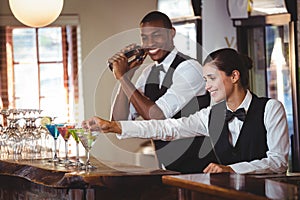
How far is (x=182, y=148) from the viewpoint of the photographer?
14.0 ft

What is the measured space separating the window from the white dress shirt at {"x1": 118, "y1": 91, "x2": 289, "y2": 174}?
12.9 ft

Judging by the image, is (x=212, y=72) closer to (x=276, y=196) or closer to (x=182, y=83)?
(x=182, y=83)

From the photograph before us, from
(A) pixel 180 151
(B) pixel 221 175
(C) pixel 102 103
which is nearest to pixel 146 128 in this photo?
(A) pixel 180 151

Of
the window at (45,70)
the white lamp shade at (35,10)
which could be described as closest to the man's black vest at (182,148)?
the white lamp shade at (35,10)

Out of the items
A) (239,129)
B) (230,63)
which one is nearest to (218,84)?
(230,63)

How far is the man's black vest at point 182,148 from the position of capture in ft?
14.0

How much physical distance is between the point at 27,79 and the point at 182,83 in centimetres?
387

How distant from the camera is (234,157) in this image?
3.62 m

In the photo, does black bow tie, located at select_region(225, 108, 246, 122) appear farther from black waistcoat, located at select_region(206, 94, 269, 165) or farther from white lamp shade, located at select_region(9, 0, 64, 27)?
white lamp shade, located at select_region(9, 0, 64, 27)

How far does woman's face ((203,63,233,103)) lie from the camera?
3.60 metres

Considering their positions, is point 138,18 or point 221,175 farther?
point 138,18

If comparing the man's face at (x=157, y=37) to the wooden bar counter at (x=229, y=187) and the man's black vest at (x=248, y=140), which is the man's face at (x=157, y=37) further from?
the wooden bar counter at (x=229, y=187)

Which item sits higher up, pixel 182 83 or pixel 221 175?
pixel 182 83

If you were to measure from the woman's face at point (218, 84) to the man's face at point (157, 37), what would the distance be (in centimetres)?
73
